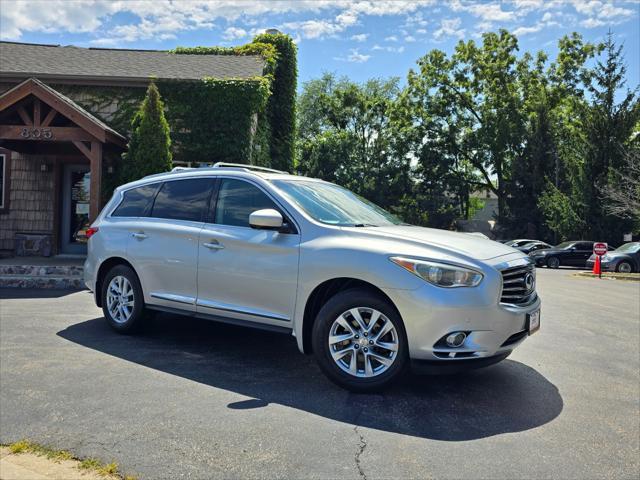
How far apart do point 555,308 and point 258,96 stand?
9.16m

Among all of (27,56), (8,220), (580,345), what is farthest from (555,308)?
(27,56)

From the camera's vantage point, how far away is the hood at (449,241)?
14.3ft

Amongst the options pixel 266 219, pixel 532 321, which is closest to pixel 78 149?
pixel 266 219

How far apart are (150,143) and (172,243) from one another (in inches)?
299

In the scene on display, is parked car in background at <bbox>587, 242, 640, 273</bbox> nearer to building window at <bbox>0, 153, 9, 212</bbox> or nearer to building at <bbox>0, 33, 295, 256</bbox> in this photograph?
building at <bbox>0, 33, 295, 256</bbox>

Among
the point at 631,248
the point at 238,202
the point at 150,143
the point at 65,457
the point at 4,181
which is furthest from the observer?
the point at 631,248

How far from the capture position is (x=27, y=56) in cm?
1633

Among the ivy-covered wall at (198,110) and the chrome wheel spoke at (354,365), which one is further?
the ivy-covered wall at (198,110)

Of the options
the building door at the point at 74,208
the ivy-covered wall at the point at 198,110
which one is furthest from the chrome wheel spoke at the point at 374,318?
the building door at the point at 74,208

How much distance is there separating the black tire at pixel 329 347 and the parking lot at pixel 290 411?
120mm

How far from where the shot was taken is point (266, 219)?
4773 mm

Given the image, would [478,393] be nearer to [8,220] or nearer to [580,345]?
[580,345]

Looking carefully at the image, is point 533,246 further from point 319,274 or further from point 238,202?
point 319,274

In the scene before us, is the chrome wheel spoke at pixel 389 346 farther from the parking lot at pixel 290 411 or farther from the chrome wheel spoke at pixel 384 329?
the parking lot at pixel 290 411
